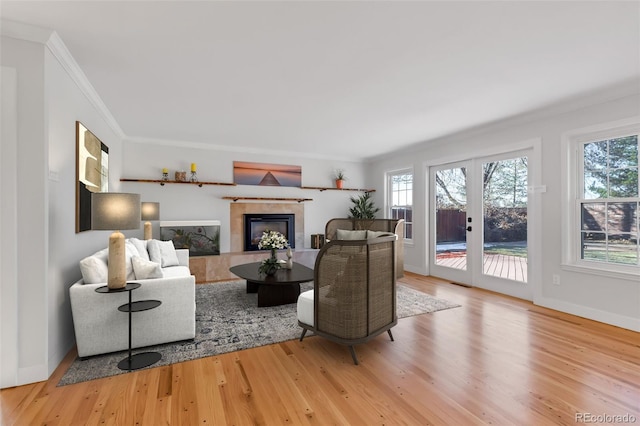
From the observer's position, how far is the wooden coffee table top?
3.75m

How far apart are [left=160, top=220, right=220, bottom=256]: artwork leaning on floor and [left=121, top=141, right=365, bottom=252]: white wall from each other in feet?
0.67

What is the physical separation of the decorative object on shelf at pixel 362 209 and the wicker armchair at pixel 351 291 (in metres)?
4.43

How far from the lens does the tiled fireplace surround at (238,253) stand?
5.35m

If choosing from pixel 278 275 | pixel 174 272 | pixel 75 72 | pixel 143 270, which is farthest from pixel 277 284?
pixel 75 72

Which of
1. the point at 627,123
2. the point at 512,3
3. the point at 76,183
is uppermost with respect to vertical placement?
the point at 512,3

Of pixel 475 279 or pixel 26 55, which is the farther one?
pixel 475 279

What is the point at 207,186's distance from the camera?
5941mm

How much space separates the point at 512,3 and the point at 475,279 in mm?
4135

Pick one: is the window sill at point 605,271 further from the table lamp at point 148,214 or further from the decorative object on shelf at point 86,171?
the table lamp at point 148,214

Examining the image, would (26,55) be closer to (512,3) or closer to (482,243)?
(512,3)

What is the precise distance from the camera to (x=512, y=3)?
1.93 m

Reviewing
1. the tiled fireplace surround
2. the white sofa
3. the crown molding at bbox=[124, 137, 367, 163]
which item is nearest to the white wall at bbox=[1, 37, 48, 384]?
the white sofa

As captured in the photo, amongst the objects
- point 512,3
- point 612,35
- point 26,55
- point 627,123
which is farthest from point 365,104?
point 26,55

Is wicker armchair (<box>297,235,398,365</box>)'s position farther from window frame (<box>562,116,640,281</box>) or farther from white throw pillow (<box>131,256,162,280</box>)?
window frame (<box>562,116,640,281</box>)
